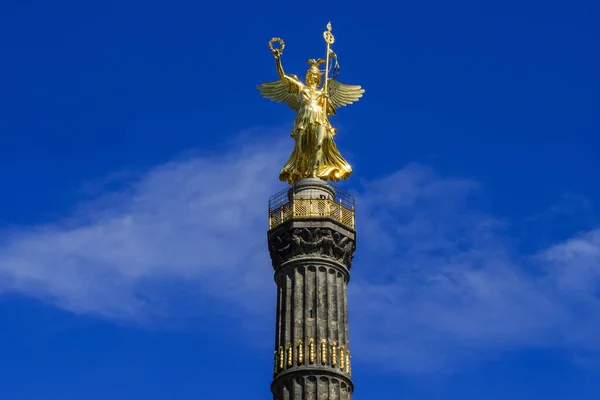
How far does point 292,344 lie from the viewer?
2276 inches

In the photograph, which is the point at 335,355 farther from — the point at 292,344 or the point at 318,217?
the point at 318,217

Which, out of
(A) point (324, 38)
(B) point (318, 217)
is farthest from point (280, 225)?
(A) point (324, 38)

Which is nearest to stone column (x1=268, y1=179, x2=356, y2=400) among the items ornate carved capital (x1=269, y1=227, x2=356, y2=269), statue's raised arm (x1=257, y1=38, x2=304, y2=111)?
ornate carved capital (x1=269, y1=227, x2=356, y2=269)

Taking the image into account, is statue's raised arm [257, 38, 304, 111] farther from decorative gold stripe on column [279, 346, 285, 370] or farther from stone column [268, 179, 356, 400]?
decorative gold stripe on column [279, 346, 285, 370]

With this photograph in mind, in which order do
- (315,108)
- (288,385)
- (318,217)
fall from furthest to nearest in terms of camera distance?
(315,108) < (318,217) < (288,385)

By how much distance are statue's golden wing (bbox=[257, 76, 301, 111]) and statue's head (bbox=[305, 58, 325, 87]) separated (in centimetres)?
89

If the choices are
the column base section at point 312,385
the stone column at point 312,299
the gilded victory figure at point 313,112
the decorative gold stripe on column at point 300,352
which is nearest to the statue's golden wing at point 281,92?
the gilded victory figure at point 313,112

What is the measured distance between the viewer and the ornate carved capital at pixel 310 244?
60594 mm

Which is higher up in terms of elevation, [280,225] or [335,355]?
[280,225]

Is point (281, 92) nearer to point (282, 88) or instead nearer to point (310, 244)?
point (282, 88)

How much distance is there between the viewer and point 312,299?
194ft

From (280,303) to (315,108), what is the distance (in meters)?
11.1

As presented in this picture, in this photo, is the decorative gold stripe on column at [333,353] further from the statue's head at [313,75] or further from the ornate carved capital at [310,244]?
the statue's head at [313,75]

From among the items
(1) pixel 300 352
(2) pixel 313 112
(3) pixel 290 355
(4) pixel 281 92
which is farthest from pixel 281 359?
(4) pixel 281 92
